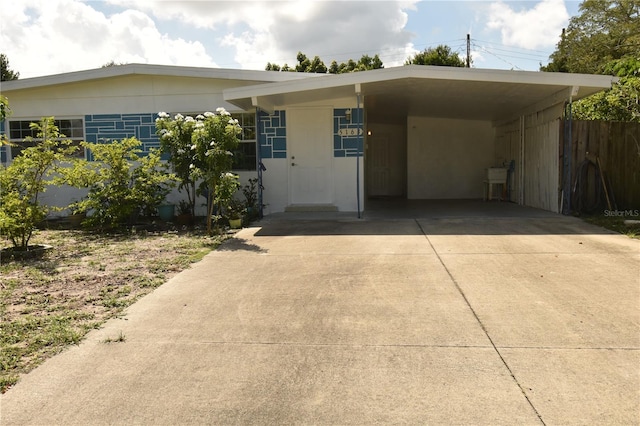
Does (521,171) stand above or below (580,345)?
above

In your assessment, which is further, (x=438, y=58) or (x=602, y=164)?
(x=438, y=58)

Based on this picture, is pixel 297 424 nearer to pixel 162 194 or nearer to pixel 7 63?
pixel 162 194

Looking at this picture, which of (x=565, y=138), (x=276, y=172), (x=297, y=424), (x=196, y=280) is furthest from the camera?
(x=276, y=172)

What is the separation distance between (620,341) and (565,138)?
6.88 metres

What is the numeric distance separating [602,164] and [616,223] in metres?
2.00

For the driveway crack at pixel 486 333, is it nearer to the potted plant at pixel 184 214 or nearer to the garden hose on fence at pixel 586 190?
the garden hose on fence at pixel 586 190

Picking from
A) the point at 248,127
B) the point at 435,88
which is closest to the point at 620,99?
the point at 435,88

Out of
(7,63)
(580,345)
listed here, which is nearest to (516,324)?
(580,345)

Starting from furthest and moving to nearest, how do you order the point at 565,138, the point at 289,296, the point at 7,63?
the point at 7,63 < the point at 565,138 < the point at 289,296

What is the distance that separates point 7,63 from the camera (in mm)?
26891

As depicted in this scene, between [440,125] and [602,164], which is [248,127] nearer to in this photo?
[440,125]

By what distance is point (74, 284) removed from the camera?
5.43 m

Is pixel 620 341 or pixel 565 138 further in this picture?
pixel 565 138

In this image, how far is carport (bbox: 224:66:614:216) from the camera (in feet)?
29.1
